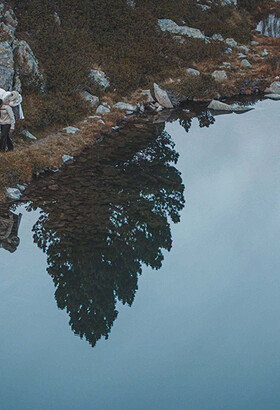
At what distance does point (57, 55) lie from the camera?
997 inches

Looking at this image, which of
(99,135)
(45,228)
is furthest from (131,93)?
(45,228)

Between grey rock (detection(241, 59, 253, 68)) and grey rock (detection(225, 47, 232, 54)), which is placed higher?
grey rock (detection(225, 47, 232, 54))

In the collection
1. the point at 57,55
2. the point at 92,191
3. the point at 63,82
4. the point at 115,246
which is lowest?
the point at 115,246

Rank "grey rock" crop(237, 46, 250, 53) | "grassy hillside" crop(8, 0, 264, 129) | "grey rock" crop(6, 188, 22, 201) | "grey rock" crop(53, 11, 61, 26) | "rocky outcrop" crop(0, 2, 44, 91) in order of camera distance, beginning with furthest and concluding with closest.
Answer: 1. "grey rock" crop(237, 46, 250, 53)
2. "grey rock" crop(53, 11, 61, 26)
3. "grassy hillside" crop(8, 0, 264, 129)
4. "rocky outcrop" crop(0, 2, 44, 91)
5. "grey rock" crop(6, 188, 22, 201)

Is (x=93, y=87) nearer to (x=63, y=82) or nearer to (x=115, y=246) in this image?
(x=63, y=82)

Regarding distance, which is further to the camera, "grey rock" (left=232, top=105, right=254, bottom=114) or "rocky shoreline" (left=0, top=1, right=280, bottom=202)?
"grey rock" (left=232, top=105, right=254, bottom=114)

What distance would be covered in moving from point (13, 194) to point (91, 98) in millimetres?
10417

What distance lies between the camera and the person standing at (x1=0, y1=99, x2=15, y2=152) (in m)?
17.2

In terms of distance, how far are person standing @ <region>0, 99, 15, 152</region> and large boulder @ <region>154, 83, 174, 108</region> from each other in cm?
1257

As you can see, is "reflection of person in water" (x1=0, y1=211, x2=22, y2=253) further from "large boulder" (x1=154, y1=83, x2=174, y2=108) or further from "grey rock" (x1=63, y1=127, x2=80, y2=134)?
"large boulder" (x1=154, y1=83, x2=174, y2=108)

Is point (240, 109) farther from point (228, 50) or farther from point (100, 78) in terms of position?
point (228, 50)

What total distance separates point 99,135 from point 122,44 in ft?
37.3

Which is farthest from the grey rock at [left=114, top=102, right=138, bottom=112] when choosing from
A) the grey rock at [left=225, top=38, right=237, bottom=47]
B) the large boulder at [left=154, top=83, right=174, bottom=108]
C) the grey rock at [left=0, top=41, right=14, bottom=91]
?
the grey rock at [left=225, top=38, right=237, bottom=47]

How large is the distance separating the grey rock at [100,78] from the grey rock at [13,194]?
11724 millimetres
